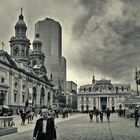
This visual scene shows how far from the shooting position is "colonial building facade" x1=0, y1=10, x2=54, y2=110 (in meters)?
73.6

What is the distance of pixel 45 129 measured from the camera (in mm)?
10031

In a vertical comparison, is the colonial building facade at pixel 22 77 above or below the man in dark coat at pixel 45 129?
above

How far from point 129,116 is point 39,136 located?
50.6m

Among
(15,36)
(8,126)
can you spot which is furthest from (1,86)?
(8,126)

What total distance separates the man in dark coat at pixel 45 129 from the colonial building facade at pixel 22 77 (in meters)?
59.5

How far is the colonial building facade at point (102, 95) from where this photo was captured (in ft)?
542

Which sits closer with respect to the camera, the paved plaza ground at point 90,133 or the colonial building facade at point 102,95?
the paved plaza ground at point 90,133

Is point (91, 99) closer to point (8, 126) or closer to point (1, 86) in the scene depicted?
point (1, 86)

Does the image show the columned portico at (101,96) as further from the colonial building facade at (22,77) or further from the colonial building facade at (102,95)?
the colonial building facade at (22,77)

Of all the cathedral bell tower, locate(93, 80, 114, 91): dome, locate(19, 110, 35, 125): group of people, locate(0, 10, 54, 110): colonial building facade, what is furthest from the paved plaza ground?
locate(93, 80, 114, 91): dome

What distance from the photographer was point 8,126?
2367 centimetres

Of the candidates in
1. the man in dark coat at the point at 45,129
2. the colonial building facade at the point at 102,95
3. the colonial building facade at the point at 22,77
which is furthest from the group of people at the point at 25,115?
the colonial building facade at the point at 102,95

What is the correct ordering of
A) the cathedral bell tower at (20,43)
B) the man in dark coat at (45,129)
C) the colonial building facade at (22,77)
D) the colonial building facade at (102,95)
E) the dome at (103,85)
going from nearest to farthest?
the man in dark coat at (45,129)
the colonial building facade at (22,77)
the cathedral bell tower at (20,43)
the colonial building facade at (102,95)
the dome at (103,85)

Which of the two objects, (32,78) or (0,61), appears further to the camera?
(32,78)
